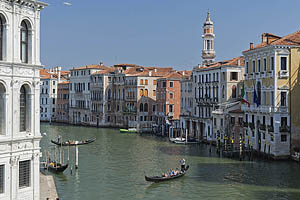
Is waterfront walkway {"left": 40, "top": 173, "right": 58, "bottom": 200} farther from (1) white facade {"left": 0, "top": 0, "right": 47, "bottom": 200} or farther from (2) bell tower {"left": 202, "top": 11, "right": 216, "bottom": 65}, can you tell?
(2) bell tower {"left": 202, "top": 11, "right": 216, "bottom": 65}

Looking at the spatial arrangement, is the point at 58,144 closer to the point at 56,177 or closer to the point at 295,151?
the point at 56,177

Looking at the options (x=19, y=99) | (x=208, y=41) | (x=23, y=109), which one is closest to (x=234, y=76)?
(x=208, y=41)

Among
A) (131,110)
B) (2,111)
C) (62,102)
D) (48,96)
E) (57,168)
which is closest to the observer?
(2,111)

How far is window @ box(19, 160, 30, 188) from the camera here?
35.8ft

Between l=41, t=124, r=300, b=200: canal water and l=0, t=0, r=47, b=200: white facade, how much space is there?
18.1ft

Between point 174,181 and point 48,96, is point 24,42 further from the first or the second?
point 48,96

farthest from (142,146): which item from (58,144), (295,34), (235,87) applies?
(295,34)

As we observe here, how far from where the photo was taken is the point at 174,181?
19.6 m

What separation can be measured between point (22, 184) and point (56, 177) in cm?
931

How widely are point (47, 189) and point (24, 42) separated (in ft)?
20.0

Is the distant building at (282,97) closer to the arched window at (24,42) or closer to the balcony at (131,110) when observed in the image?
the arched window at (24,42)

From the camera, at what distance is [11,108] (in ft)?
34.6

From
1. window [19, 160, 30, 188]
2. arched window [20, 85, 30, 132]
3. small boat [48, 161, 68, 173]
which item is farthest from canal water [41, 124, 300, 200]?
arched window [20, 85, 30, 132]

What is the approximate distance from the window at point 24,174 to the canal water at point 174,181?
537 centimetres
